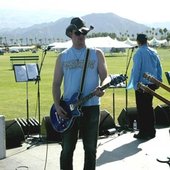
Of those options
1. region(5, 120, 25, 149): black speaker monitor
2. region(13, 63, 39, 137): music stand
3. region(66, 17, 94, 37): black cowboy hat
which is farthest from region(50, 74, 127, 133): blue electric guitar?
region(13, 63, 39, 137): music stand

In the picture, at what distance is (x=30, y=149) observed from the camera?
24.5ft

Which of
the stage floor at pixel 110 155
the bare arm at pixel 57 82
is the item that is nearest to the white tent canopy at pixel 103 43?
the stage floor at pixel 110 155

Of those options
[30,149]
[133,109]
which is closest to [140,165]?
[30,149]

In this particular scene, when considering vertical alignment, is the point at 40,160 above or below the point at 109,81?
below

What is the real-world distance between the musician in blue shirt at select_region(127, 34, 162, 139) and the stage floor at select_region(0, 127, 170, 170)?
0.87 ft

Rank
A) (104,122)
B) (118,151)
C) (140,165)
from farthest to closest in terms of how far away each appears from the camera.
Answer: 1. (104,122)
2. (118,151)
3. (140,165)

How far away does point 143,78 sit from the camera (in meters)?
7.41

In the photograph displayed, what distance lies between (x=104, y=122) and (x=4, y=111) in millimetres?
4821

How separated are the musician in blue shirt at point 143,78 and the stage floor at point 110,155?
264 mm

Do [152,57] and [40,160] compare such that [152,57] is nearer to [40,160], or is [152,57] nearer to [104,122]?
[104,122]

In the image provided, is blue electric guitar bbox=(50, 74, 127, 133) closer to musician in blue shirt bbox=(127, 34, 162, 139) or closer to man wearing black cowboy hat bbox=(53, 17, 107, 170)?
man wearing black cowboy hat bbox=(53, 17, 107, 170)

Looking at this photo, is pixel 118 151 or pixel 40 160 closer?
pixel 40 160

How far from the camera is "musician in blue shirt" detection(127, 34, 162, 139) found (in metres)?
7.62

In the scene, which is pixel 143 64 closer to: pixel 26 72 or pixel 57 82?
pixel 26 72
